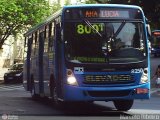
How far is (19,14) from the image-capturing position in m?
47.5

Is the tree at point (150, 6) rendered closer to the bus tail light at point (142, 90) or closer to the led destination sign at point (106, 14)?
the led destination sign at point (106, 14)

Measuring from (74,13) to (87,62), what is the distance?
151cm

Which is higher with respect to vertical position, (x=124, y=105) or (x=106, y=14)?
(x=106, y=14)

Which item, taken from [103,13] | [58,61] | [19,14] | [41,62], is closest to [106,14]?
[103,13]

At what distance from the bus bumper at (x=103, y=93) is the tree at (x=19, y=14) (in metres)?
31.5

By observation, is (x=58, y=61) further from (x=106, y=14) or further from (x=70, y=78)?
(x=106, y=14)

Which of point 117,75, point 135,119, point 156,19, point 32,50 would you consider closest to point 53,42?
point 117,75

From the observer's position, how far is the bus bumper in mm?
15934

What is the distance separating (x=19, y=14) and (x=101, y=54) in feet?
105

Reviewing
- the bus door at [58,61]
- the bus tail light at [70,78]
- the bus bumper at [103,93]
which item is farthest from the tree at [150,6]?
the bus tail light at [70,78]

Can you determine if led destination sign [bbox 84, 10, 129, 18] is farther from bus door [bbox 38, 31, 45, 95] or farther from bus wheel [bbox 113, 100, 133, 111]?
bus door [bbox 38, 31, 45, 95]

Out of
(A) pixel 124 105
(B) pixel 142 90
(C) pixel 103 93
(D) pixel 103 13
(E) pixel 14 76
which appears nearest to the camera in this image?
(C) pixel 103 93

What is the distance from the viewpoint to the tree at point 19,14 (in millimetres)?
47219

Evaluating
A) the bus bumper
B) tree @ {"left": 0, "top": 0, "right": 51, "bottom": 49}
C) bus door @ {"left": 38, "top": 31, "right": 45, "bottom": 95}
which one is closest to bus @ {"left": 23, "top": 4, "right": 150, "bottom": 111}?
the bus bumper
